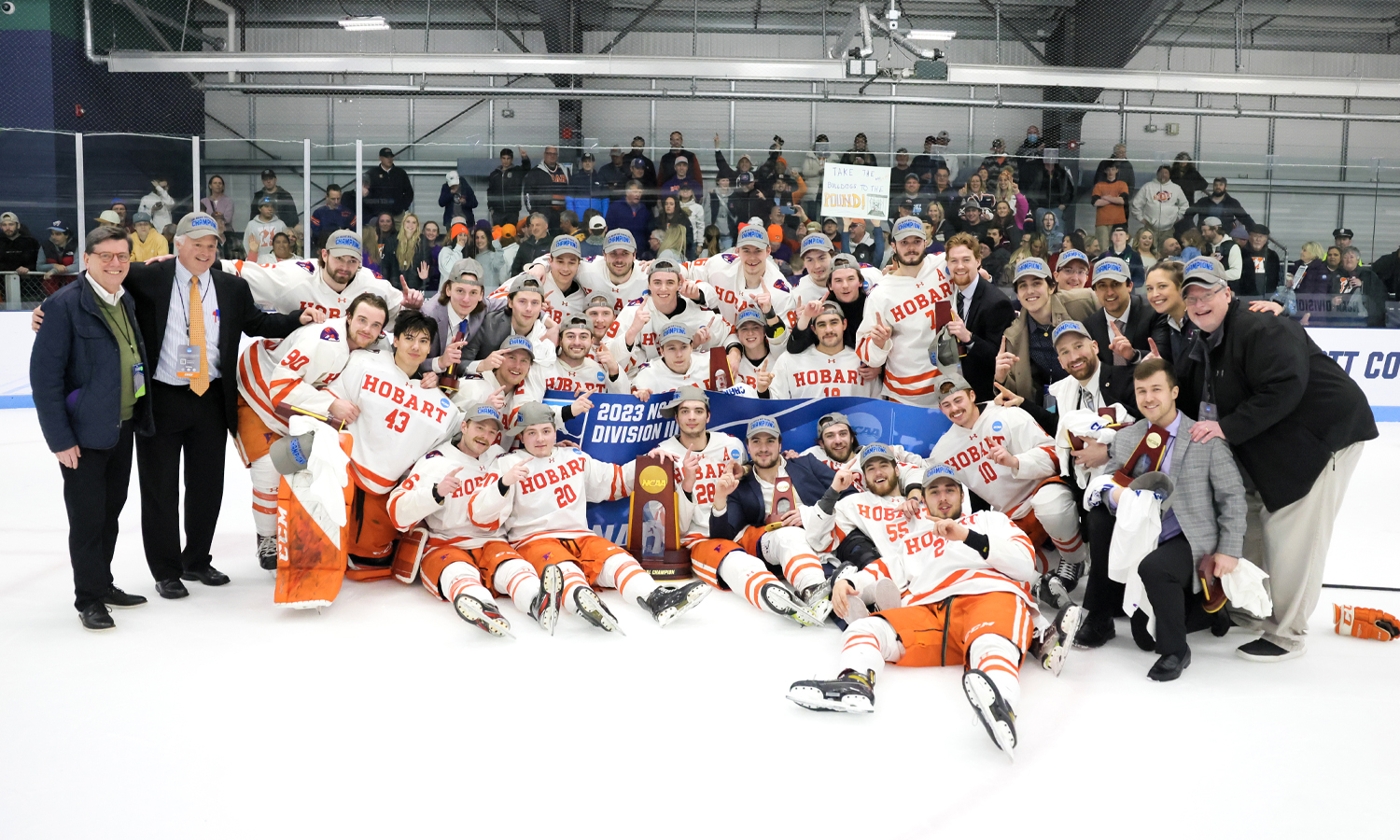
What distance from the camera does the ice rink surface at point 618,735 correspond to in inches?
100

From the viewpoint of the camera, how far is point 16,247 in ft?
31.3

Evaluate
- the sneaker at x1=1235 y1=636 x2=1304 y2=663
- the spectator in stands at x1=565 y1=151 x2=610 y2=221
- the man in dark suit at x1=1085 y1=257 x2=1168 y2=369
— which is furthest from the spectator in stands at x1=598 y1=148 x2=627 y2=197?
the sneaker at x1=1235 y1=636 x2=1304 y2=663

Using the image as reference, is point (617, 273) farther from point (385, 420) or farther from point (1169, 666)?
point (1169, 666)

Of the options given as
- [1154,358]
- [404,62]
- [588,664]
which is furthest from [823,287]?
[404,62]

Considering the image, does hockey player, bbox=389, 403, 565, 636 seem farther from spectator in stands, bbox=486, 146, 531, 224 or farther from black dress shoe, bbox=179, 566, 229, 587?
spectator in stands, bbox=486, 146, 531, 224

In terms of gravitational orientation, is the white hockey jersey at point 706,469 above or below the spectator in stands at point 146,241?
below

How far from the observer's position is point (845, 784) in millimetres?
2715

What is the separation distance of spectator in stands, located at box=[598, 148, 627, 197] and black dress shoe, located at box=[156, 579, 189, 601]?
6179 mm

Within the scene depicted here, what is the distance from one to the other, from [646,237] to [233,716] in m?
7.14

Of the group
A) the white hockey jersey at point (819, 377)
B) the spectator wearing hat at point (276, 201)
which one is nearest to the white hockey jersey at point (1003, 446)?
the white hockey jersey at point (819, 377)

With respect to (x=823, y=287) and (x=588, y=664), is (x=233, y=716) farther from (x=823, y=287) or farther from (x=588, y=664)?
(x=823, y=287)

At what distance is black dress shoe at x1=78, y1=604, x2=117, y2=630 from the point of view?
3.90 meters

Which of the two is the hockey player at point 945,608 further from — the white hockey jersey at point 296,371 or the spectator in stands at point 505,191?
the spectator in stands at point 505,191

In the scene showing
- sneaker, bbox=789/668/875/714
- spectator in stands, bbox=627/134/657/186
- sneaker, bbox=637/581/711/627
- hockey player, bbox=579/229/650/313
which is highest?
spectator in stands, bbox=627/134/657/186
